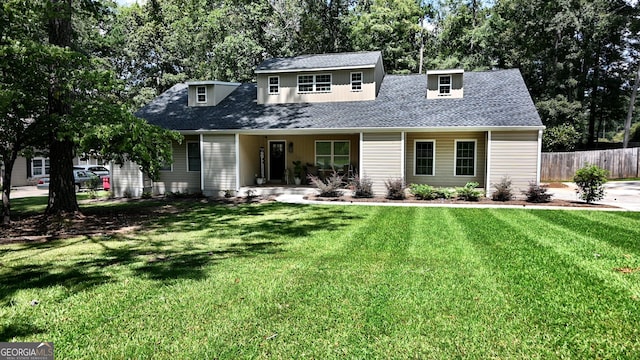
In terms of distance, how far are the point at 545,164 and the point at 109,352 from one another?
1022 inches

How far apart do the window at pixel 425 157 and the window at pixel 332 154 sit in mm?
3177

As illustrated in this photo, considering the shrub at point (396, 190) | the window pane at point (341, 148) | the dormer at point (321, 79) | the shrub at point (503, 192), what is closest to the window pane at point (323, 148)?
the window pane at point (341, 148)

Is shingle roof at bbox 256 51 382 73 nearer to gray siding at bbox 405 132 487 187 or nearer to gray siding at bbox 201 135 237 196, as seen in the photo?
gray siding at bbox 405 132 487 187

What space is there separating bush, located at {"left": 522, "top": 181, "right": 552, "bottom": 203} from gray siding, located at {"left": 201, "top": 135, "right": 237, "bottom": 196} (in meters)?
11.0

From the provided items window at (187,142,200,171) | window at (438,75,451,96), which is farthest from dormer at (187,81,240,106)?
window at (438,75,451,96)

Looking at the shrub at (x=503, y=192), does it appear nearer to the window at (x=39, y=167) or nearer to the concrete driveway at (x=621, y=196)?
the concrete driveway at (x=621, y=196)

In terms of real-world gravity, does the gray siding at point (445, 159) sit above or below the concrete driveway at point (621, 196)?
above

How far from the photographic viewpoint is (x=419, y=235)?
26.0 ft

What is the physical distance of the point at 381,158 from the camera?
48.8 ft

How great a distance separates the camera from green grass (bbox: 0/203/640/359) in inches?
135

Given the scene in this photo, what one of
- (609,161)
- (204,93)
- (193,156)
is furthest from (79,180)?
(609,161)

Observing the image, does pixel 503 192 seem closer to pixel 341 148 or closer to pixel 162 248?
pixel 341 148

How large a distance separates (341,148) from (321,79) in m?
3.32

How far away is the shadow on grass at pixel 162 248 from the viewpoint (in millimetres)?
5289
